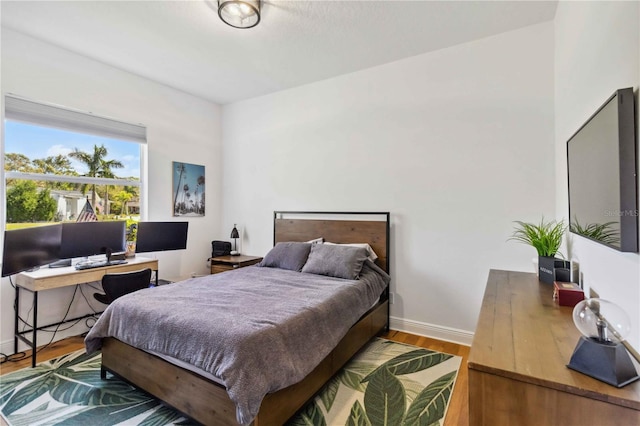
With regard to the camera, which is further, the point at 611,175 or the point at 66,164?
the point at 66,164

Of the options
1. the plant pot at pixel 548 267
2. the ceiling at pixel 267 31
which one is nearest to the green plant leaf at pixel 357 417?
the plant pot at pixel 548 267

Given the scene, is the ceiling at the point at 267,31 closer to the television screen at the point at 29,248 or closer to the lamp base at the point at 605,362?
the television screen at the point at 29,248

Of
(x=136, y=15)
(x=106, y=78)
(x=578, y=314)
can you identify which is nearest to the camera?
(x=578, y=314)

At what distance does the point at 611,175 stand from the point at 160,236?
377 cm

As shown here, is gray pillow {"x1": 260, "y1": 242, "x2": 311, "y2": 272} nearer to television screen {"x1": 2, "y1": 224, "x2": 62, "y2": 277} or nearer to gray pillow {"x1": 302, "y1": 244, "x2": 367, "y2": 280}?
gray pillow {"x1": 302, "y1": 244, "x2": 367, "y2": 280}

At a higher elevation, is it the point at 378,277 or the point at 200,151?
the point at 200,151

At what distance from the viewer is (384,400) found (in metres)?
2.04

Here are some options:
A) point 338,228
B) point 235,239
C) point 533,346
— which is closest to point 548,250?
point 533,346

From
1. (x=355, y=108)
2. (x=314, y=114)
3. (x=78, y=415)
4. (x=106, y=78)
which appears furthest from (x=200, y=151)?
(x=78, y=415)

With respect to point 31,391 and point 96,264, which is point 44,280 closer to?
point 96,264

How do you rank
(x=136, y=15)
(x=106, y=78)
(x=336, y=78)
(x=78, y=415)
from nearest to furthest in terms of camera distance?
1. (x=78, y=415)
2. (x=136, y=15)
3. (x=106, y=78)
4. (x=336, y=78)

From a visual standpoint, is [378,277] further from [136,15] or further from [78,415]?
[136,15]

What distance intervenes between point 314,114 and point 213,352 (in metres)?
2.96

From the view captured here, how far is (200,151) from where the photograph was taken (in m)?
4.31
